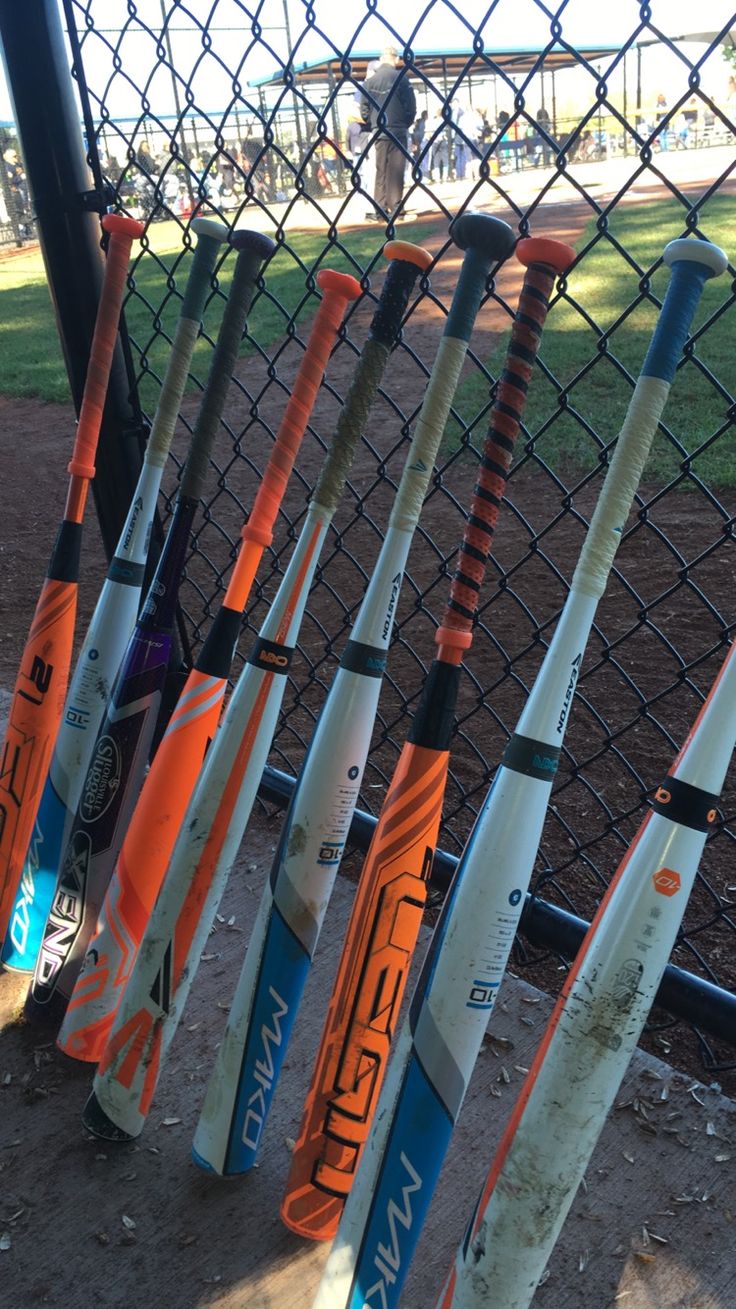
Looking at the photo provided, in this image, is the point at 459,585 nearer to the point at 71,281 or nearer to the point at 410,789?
the point at 410,789

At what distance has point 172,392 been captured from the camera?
1.92m

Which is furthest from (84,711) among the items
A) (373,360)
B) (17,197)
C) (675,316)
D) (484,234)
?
(17,197)

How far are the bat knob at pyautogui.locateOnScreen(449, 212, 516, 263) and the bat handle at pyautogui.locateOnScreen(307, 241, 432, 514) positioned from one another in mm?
77

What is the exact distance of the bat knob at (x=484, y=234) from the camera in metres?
1.38

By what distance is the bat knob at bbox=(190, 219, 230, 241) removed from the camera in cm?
183

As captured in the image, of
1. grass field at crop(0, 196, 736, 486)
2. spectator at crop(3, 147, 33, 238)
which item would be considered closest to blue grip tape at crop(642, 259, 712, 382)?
grass field at crop(0, 196, 736, 486)

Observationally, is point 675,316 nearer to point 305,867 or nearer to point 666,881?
point 666,881

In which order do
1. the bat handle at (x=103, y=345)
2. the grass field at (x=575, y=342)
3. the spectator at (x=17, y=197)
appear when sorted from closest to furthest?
the bat handle at (x=103, y=345), the grass field at (x=575, y=342), the spectator at (x=17, y=197)

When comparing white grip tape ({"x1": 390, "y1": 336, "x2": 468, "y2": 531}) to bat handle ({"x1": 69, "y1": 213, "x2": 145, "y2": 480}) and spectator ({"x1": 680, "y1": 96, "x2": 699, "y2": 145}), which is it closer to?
bat handle ({"x1": 69, "y1": 213, "x2": 145, "y2": 480})

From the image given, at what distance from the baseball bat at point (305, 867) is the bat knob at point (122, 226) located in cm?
82

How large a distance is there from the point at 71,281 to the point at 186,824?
1250 millimetres

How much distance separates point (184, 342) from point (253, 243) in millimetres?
255

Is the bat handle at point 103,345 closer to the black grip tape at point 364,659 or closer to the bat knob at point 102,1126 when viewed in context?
the black grip tape at point 364,659

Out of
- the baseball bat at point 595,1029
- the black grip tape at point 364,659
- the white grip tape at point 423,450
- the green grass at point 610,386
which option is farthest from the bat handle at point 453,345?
the green grass at point 610,386
